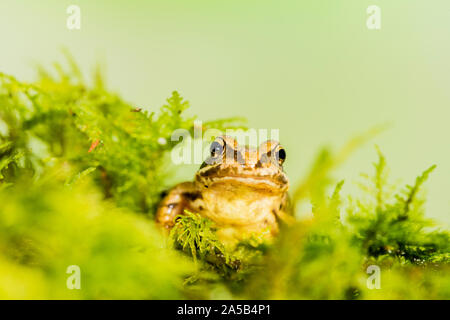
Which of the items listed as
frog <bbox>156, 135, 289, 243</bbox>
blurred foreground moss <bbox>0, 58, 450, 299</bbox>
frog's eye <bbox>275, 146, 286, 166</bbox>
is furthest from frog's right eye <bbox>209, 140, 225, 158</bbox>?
frog's eye <bbox>275, 146, 286, 166</bbox>

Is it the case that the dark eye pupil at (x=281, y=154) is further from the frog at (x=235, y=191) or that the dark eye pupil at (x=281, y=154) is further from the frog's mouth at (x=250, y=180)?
the frog's mouth at (x=250, y=180)

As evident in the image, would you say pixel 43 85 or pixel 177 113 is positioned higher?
pixel 43 85

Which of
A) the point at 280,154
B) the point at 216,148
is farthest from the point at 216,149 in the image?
the point at 280,154

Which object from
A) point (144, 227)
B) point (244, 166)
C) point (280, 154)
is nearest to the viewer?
point (144, 227)

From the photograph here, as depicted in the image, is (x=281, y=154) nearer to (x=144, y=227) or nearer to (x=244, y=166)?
(x=244, y=166)

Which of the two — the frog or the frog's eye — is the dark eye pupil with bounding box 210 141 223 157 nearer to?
the frog

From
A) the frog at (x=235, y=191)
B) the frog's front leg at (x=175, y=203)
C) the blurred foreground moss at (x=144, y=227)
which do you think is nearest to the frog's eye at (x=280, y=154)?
the frog at (x=235, y=191)

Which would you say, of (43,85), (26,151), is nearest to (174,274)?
(26,151)
